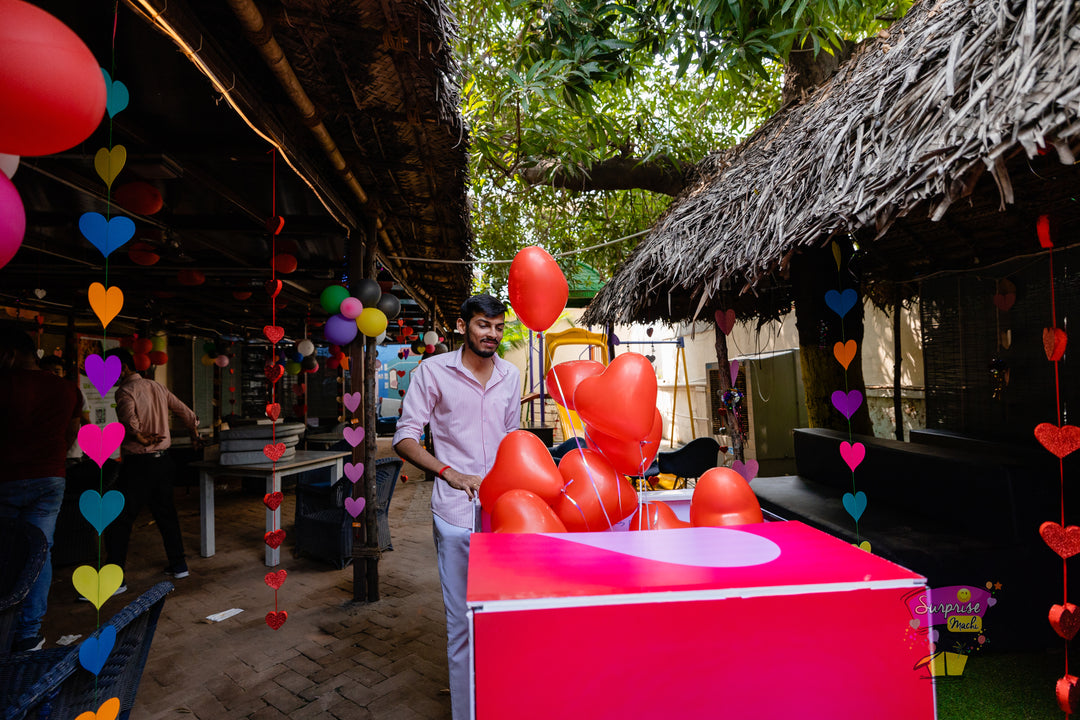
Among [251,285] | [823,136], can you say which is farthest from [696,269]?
[251,285]

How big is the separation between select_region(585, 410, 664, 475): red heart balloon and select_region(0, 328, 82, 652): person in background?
350 centimetres

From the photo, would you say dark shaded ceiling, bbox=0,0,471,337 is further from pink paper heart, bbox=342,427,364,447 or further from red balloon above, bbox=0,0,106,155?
pink paper heart, bbox=342,427,364,447

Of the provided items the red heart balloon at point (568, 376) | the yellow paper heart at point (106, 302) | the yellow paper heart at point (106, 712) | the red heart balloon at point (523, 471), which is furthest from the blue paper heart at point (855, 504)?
the yellow paper heart at point (106, 302)

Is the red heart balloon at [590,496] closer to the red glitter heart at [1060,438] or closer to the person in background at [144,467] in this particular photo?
the red glitter heart at [1060,438]

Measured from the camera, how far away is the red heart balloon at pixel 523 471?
189 centimetres

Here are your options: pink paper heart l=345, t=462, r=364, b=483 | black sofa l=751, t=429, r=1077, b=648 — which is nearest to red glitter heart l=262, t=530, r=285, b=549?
pink paper heart l=345, t=462, r=364, b=483

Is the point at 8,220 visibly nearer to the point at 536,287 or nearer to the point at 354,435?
the point at 536,287

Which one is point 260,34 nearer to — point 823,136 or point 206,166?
point 206,166

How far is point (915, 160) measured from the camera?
2.29 m

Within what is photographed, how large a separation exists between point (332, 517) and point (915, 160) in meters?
5.17

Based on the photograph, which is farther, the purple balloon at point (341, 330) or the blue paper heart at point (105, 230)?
the purple balloon at point (341, 330)

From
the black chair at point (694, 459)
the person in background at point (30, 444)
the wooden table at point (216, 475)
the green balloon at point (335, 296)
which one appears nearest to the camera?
the person in background at point (30, 444)

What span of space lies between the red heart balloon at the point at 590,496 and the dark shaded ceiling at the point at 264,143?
71.6 inches

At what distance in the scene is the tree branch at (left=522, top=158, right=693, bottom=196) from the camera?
22.3ft
